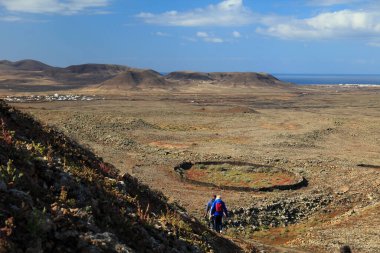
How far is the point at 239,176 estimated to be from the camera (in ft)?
113

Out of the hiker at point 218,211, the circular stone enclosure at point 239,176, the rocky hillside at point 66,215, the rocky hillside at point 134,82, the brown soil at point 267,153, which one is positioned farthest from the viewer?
the rocky hillside at point 134,82

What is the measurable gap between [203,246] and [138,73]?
560 feet

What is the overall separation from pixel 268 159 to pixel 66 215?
1368 inches

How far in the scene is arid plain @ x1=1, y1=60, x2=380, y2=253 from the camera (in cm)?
2142

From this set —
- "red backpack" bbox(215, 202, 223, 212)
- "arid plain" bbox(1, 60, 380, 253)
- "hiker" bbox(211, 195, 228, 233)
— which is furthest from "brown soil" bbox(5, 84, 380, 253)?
"red backpack" bbox(215, 202, 223, 212)

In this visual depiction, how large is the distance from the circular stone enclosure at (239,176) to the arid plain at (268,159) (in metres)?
0.59

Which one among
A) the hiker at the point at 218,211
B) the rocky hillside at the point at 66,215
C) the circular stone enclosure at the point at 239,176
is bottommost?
the circular stone enclosure at the point at 239,176

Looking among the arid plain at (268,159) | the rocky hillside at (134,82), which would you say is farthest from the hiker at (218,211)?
the rocky hillside at (134,82)

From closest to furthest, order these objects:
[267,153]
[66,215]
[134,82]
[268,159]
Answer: [66,215], [268,159], [267,153], [134,82]

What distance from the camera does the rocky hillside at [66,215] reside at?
6.11 meters

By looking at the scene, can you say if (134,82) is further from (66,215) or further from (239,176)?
(66,215)

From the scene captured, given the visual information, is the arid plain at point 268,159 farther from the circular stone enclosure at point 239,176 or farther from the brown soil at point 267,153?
the circular stone enclosure at point 239,176

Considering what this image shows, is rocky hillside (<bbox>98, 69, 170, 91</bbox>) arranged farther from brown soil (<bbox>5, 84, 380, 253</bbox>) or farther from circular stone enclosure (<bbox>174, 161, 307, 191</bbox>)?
circular stone enclosure (<bbox>174, 161, 307, 191</bbox>)

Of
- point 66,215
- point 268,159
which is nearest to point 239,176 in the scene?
point 268,159
